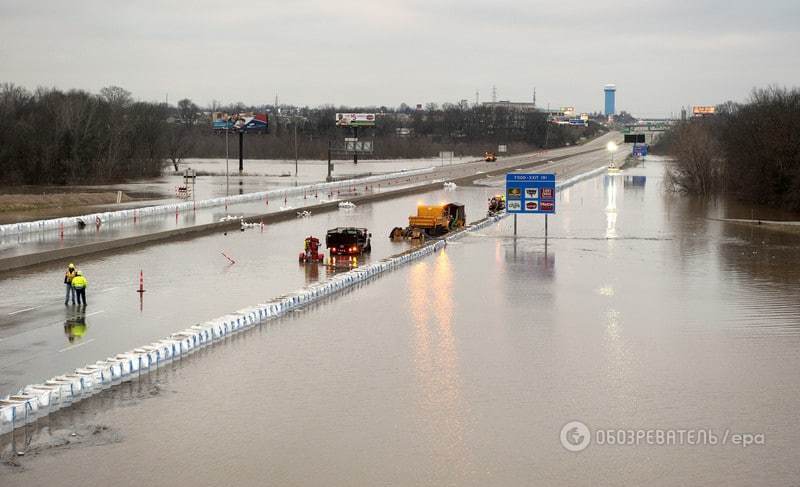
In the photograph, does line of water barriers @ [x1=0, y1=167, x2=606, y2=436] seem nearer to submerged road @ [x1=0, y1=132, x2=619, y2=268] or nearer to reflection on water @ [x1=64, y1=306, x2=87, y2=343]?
reflection on water @ [x1=64, y1=306, x2=87, y2=343]

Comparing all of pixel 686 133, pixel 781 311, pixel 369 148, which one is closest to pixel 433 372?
pixel 781 311

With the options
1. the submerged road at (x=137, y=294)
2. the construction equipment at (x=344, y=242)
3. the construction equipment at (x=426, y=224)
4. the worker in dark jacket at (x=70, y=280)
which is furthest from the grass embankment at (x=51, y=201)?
the worker in dark jacket at (x=70, y=280)

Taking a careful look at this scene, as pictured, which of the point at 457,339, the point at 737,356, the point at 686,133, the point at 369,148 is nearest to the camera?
the point at 737,356

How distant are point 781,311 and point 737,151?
6898 centimetres

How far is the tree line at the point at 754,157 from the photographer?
85812 mm

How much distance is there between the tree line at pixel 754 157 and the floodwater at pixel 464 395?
4996cm

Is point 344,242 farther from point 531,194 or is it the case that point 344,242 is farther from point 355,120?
point 355,120

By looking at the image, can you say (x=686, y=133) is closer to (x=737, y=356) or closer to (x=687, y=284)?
(x=687, y=284)

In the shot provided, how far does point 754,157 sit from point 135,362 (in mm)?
78695

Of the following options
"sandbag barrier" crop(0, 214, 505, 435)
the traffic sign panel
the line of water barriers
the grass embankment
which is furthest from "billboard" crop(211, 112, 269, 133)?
"sandbag barrier" crop(0, 214, 505, 435)

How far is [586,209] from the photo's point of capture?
78.4 meters

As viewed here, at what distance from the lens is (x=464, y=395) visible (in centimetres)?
2239

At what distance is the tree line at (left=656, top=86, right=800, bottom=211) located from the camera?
8581 centimetres

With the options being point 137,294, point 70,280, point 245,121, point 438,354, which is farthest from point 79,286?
point 245,121
